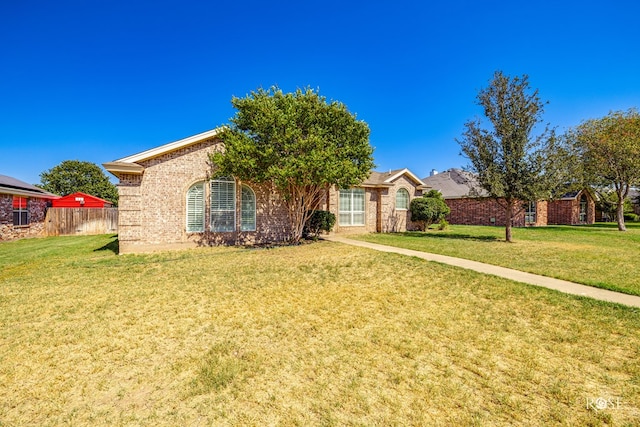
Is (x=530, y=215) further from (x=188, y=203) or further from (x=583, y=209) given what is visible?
(x=188, y=203)

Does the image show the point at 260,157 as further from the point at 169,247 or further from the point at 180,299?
the point at 180,299

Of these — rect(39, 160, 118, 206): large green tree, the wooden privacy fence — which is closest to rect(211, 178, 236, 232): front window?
the wooden privacy fence

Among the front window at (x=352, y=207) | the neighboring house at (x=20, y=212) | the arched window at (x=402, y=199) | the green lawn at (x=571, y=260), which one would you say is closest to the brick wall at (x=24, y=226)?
the neighboring house at (x=20, y=212)

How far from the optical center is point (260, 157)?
11.0m

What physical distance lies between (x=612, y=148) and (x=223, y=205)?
942 inches

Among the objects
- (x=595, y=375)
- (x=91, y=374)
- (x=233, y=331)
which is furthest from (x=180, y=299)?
(x=595, y=375)

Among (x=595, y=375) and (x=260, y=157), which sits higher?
(x=260, y=157)

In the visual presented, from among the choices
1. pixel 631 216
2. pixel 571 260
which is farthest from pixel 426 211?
pixel 631 216

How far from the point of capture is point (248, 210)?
43.9 ft

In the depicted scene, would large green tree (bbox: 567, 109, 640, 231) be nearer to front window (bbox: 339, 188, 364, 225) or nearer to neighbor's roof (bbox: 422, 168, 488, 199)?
neighbor's roof (bbox: 422, 168, 488, 199)

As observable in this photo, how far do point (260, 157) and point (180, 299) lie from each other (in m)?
6.47

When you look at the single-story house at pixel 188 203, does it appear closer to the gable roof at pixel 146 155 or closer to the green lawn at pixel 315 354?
the gable roof at pixel 146 155

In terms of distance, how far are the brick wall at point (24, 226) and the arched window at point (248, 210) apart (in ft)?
48.2

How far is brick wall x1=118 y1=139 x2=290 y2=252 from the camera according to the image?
11273mm
